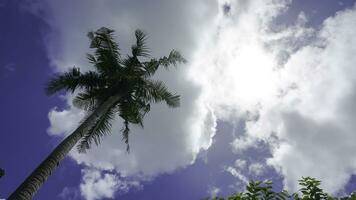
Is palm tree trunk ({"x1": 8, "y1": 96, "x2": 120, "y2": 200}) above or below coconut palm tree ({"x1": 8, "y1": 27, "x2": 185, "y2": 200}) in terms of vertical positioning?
below

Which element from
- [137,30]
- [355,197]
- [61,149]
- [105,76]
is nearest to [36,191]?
[61,149]

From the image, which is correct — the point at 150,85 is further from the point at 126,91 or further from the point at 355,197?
the point at 355,197

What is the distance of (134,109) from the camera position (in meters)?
14.4

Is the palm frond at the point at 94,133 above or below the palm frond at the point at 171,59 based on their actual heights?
below

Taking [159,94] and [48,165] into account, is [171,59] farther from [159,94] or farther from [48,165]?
[48,165]

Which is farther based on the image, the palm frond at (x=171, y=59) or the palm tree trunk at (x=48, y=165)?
the palm frond at (x=171, y=59)

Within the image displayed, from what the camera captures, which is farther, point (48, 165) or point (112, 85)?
point (112, 85)

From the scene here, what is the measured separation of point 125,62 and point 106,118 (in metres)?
2.68

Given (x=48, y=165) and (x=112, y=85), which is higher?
(x=112, y=85)

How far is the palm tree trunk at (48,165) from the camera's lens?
801 cm

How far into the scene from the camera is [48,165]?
9367 millimetres

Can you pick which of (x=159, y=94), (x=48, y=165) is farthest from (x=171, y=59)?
(x=48, y=165)

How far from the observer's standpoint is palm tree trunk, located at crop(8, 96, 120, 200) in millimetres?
8008

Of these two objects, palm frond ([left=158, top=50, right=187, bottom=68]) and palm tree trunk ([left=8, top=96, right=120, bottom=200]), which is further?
palm frond ([left=158, top=50, right=187, bottom=68])
